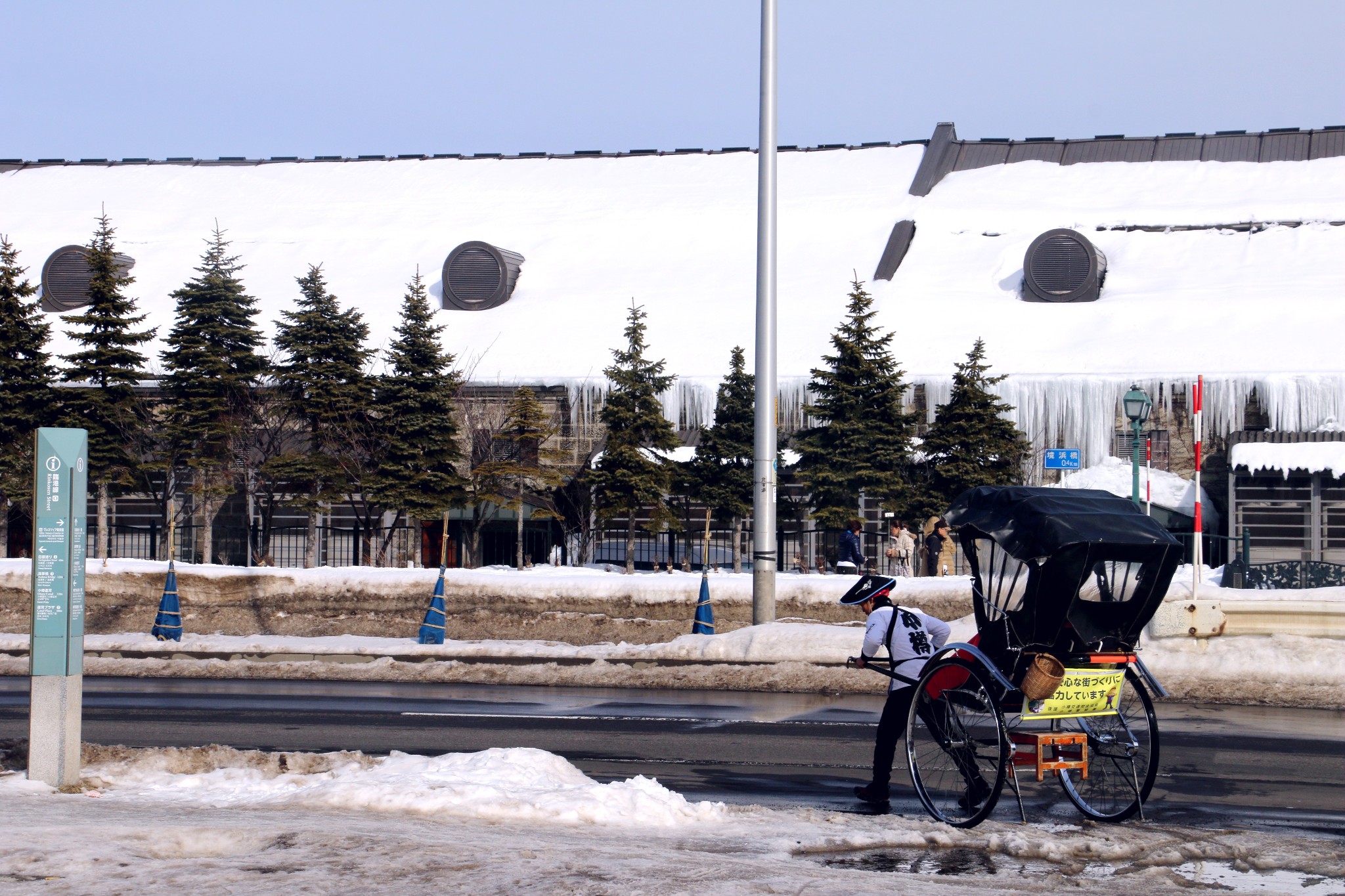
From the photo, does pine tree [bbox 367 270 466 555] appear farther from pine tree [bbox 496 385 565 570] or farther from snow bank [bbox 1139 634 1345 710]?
snow bank [bbox 1139 634 1345 710]

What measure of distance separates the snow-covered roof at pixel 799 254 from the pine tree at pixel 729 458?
7.99 feet

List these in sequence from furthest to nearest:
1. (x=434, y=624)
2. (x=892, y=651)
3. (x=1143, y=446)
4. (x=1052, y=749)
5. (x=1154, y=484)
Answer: (x=1143, y=446) < (x=1154, y=484) < (x=434, y=624) < (x=892, y=651) < (x=1052, y=749)

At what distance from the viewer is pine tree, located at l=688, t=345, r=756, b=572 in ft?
93.7

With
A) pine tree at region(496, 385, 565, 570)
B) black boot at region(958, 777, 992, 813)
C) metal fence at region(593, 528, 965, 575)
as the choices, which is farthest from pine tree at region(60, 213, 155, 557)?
black boot at region(958, 777, 992, 813)

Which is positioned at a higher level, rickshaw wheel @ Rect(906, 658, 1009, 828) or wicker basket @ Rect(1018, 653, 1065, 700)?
wicker basket @ Rect(1018, 653, 1065, 700)

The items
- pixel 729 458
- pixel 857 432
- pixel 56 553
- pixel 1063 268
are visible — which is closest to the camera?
pixel 56 553

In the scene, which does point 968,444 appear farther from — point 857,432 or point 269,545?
point 269,545

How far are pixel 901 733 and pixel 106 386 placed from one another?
79.0 ft

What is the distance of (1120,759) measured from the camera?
732 cm

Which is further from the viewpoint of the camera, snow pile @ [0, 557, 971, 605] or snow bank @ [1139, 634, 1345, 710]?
snow pile @ [0, 557, 971, 605]

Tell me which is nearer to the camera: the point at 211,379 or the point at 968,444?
the point at 968,444

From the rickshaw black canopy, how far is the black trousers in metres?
0.56

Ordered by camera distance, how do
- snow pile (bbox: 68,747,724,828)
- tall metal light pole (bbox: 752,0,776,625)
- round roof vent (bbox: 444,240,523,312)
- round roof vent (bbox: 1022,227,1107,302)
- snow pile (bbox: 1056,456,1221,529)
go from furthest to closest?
round roof vent (bbox: 444,240,523,312)
round roof vent (bbox: 1022,227,1107,302)
snow pile (bbox: 1056,456,1221,529)
tall metal light pole (bbox: 752,0,776,625)
snow pile (bbox: 68,747,724,828)

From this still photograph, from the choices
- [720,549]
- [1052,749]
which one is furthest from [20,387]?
[1052,749]
